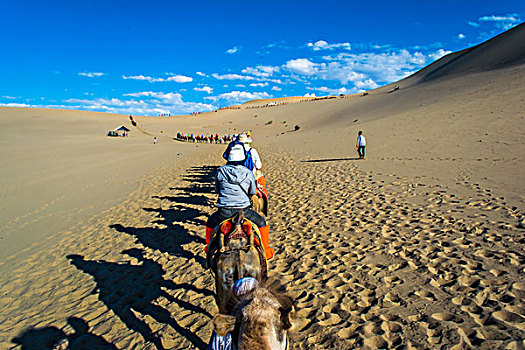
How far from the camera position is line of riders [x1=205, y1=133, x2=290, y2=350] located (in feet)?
5.19

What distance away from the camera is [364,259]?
17.3 ft

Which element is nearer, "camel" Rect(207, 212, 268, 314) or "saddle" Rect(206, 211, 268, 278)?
"camel" Rect(207, 212, 268, 314)

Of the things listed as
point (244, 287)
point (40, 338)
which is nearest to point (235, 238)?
point (244, 287)

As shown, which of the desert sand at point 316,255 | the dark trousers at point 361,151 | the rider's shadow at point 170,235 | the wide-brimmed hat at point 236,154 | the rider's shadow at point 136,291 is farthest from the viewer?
the dark trousers at point 361,151

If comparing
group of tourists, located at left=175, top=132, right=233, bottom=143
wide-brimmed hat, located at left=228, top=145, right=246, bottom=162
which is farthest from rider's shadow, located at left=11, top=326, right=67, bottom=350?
group of tourists, located at left=175, top=132, right=233, bottom=143

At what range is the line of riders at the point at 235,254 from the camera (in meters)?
1.58

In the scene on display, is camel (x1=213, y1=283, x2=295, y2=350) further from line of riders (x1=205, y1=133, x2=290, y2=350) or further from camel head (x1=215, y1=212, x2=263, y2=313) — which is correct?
camel head (x1=215, y1=212, x2=263, y2=313)

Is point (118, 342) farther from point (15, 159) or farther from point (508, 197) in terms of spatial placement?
point (15, 159)

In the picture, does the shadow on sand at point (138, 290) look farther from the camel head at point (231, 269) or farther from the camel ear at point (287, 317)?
the camel ear at point (287, 317)

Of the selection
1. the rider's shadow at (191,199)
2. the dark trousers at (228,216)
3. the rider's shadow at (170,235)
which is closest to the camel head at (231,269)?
the dark trousers at (228,216)

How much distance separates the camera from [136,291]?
5.11 m

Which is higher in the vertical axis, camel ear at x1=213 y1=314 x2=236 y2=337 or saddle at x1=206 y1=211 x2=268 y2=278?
camel ear at x1=213 y1=314 x2=236 y2=337

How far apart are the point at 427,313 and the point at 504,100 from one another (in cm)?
2744

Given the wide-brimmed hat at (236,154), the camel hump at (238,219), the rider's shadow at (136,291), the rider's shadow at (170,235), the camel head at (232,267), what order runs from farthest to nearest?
1. the rider's shadow at (170,235)
2. the wide-brimmed hat at (236,154)
3. the rider's shadow at (136,291)
4. the camel hump at (238,219)
5. the camel head at (232,267)
